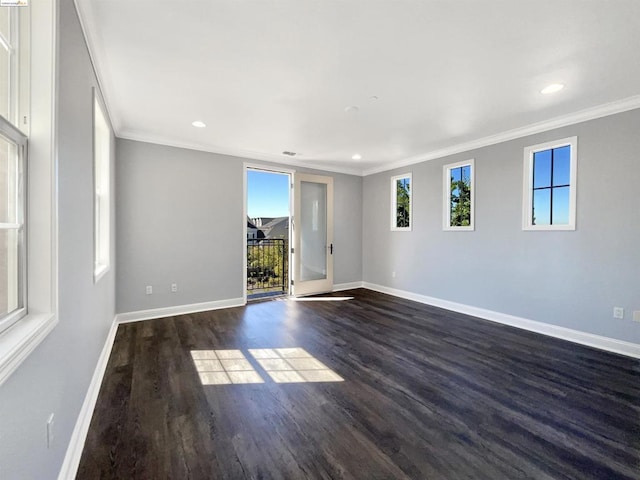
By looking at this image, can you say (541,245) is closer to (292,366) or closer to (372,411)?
(372,411)

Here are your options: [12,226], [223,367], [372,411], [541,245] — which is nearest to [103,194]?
[223,367]

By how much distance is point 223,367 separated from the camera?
2707 millimetres

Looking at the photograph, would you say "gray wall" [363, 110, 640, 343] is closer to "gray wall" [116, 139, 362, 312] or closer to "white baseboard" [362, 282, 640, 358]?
"white baseboard" [362, 282, 640, 358]

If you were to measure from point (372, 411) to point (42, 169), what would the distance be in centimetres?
229

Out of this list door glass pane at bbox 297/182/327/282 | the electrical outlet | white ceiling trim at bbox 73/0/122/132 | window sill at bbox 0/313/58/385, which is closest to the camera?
window sill at bbox 0/313/58/385

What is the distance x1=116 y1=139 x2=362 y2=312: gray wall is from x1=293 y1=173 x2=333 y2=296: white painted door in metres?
1.10

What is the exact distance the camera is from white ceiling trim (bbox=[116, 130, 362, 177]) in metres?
4.02

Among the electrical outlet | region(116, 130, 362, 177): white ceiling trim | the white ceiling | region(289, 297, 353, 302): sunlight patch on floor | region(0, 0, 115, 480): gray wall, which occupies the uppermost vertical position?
the white ceiling

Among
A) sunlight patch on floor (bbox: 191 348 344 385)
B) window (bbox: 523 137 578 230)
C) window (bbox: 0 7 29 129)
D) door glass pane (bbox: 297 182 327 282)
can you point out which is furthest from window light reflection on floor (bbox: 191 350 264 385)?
window (bbox: 523 137 578 230)

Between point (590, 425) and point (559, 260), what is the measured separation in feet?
7.11

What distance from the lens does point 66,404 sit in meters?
1.50

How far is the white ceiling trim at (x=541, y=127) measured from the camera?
3029 mm

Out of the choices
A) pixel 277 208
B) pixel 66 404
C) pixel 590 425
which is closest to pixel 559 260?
pixel 590 425

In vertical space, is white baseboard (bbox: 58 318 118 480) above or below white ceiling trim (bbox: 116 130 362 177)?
below
